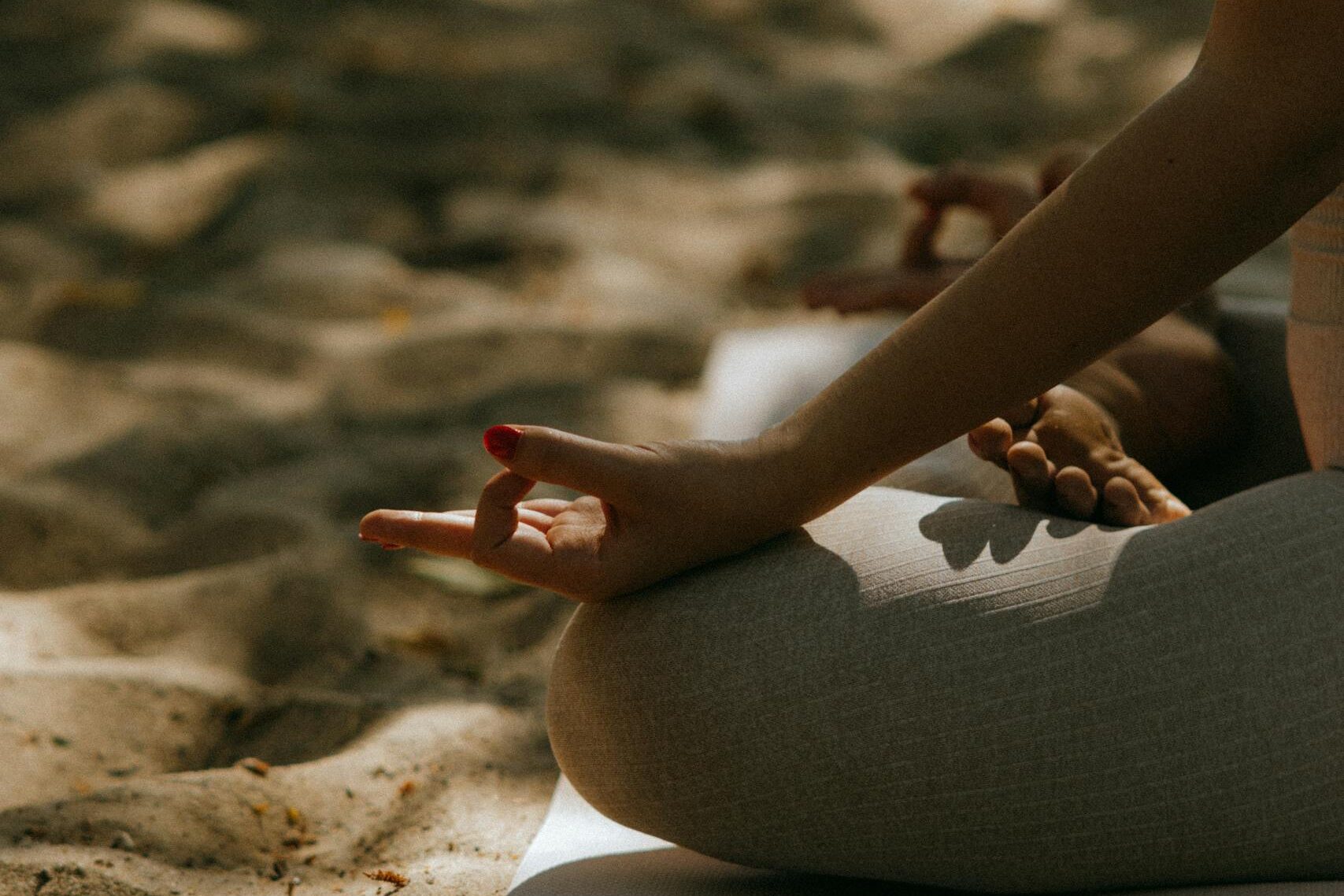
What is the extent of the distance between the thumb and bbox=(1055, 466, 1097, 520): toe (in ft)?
1.09

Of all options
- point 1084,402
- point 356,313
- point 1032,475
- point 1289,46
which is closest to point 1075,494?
point 1032,475

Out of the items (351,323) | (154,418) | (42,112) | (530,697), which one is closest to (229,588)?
(530,697)

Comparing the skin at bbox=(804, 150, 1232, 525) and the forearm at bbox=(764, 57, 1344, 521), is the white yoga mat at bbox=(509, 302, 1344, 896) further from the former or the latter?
the forearm at bbox=(764, 57, 1344, 521)

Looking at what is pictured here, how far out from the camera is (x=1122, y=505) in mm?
1039

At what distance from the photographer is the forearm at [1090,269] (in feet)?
2.85

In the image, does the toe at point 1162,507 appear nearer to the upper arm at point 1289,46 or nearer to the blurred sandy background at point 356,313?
the upper arm at point 1289,46

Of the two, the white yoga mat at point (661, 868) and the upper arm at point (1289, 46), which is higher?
the upper arm at point (1289, 46)

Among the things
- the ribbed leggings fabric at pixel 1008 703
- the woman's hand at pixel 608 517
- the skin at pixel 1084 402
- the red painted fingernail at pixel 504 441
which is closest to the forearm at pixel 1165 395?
the skin at pixel 1084 402

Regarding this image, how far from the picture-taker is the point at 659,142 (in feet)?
9.46

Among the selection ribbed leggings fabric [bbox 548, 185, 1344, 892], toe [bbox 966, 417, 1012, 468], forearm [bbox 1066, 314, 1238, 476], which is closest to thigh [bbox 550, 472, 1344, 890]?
ribbed leggings fabric [bbox 548, 185, 1344, 892]

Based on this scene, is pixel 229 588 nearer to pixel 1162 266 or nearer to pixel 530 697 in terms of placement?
pixel 530 697

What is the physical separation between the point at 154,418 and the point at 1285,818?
4.95ft

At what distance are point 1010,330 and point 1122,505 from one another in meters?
0.21

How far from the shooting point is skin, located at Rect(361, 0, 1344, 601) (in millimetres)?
860
